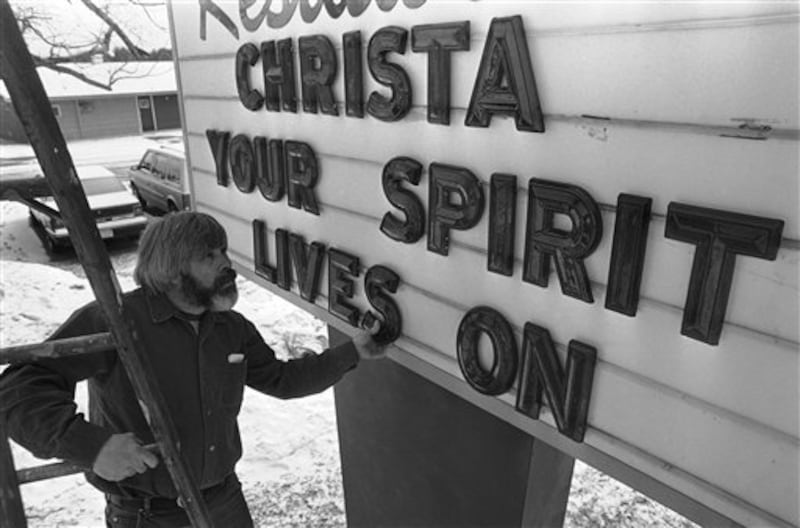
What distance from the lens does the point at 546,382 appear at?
1.61 m

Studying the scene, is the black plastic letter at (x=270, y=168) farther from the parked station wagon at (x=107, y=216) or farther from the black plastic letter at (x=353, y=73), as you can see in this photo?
the parked station wagon at (x=107, y=216)

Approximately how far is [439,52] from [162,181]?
1109cm

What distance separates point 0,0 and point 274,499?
407 cm

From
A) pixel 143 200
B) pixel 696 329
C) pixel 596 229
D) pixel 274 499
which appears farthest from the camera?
pixel 143 200

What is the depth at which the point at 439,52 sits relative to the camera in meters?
1.70

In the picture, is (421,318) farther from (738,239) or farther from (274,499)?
(274,499)

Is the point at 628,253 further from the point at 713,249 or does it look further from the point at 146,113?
the point at 146,113

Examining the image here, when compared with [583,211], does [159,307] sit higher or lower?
lower

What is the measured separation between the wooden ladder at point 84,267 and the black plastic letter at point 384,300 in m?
0.90

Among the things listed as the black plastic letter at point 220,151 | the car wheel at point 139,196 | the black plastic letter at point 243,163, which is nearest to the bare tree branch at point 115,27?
the car wheel at point 139,196

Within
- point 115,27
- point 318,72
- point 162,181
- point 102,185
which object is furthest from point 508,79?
point 102,185

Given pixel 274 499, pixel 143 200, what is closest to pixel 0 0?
pixel 274 499

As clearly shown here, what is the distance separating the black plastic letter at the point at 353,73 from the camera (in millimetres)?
2010

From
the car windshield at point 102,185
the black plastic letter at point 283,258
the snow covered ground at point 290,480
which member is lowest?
the snow covered ground at point 290,480
